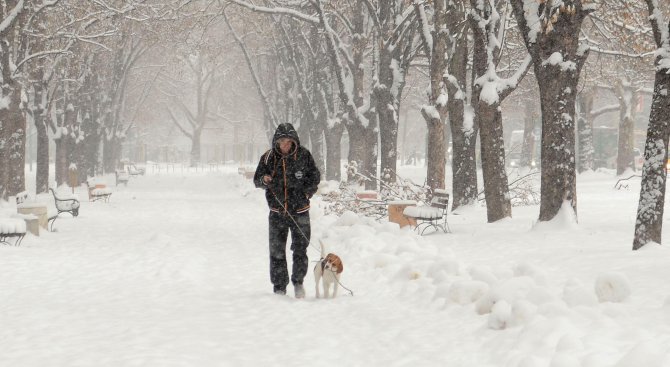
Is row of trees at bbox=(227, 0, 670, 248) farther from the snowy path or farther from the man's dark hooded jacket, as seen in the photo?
the snowy path

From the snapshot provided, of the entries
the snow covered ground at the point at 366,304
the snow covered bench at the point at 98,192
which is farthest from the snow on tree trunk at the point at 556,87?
the snow covered bench at the point at 98,192

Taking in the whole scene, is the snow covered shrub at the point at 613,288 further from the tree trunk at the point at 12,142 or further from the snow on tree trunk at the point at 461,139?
the tree trunk at the point at 12,142

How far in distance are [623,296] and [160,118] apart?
71.2 m

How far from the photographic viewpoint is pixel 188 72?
232ft

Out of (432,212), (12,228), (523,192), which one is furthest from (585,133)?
(12,228)

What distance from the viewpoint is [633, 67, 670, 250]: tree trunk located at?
8961mm

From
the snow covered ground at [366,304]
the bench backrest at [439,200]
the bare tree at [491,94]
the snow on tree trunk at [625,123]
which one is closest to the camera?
the snow covered ground at [366,304]

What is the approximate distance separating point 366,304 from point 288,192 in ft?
4.93

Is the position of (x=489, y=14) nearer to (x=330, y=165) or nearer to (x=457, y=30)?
(x=457, y=30)

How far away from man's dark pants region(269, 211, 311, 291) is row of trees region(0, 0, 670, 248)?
435cm

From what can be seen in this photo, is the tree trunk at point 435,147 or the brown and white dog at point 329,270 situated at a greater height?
the tree trunk at point 435,147

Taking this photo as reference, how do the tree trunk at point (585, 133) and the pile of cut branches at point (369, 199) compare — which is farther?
the tree trunk at point (585, 133)

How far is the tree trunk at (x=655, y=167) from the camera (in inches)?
353

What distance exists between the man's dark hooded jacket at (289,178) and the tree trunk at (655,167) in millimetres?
4357
